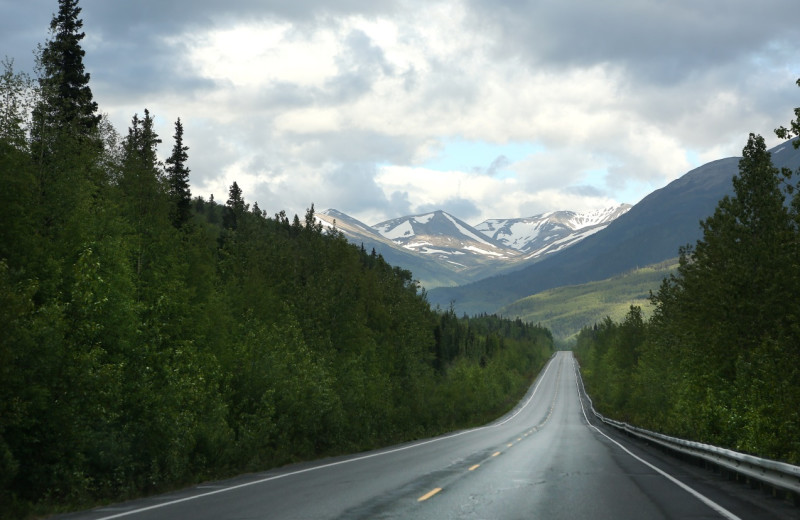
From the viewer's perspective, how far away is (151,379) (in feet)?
63.0

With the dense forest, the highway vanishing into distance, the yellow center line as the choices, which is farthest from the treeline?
the dense forest

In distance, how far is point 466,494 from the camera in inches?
563

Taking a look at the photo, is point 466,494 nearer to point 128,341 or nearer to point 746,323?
point 128,341

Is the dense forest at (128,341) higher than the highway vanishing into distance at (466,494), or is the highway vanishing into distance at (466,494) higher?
the dense forest at (128,341)

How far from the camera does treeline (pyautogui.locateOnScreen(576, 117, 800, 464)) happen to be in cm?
2223

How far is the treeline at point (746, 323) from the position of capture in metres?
22.2

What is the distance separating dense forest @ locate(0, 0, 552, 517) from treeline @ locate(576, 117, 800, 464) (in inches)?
630

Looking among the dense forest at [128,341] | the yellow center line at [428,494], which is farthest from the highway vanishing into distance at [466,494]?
the dense forest at [128,341]

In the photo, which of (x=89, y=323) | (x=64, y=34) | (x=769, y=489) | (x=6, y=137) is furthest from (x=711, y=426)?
(x=64, y=34)

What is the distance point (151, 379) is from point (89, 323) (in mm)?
3123

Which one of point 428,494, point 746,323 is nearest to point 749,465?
point 428,494

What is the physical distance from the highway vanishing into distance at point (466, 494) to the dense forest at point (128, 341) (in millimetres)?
2038

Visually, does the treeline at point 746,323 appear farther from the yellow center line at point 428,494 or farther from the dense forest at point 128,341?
the dense forest at point 128,341

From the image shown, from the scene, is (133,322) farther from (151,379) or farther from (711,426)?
(711,426)
